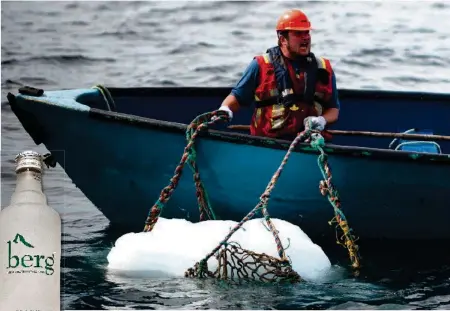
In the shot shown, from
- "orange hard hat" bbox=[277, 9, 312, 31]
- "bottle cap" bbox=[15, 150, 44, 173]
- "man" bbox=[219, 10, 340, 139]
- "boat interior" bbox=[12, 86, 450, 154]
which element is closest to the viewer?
"bottle cap" bbox=[15, 150, 44, 173]

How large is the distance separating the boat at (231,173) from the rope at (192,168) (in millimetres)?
62

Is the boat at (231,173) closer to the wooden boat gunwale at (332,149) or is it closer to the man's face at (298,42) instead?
the wooden boat gunwale at (332,149)

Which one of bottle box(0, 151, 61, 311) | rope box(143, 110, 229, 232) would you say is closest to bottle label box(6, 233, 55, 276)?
bottle box(0, 151, 61, 311)

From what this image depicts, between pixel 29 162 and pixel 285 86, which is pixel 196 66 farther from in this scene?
pixel 29 162

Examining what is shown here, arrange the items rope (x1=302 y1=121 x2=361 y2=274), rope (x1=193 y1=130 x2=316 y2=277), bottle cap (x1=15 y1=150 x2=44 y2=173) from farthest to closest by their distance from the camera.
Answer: rope (x1=302 y1=121 x2=361 y2=274), rope (x1=193 y1=130 x2=316 y2=277), bottle cap (x1=15 y1=150 x2=44 y2=173)

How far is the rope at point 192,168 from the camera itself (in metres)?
7.05

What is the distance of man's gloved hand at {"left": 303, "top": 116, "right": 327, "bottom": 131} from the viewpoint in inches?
286

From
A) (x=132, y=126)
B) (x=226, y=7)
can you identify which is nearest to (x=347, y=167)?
(x=132, y=126)

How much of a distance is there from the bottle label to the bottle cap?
292 mm

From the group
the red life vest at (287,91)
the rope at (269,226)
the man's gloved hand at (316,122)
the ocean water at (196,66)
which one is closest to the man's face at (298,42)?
the red life vest at (287,91)

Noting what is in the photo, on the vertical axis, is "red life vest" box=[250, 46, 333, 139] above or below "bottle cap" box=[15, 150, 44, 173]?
above

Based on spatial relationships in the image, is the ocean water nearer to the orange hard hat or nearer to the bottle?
the orange hard hat

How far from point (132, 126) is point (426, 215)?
82.6 inches

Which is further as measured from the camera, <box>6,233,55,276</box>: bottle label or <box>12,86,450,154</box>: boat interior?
<box>12,86,450,154</box>: boat interior
